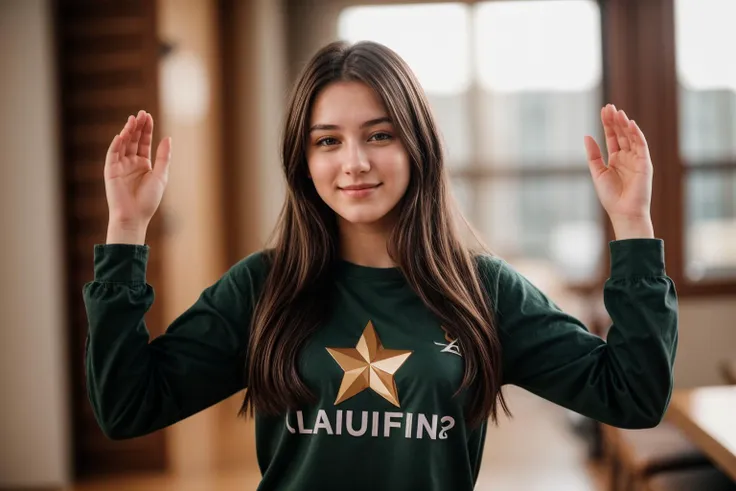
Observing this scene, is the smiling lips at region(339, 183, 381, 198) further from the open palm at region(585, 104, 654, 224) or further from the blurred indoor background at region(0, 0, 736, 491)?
the blurred indoor background at region(0, 0, 736, 491)

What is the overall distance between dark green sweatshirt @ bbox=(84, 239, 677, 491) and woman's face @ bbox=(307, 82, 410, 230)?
15cm

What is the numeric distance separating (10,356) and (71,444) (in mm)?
493

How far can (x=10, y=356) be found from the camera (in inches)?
134

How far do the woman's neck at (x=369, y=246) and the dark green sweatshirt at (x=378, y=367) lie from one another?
0.06 m

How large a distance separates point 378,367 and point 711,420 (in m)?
1.29

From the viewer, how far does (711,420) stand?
2.13m

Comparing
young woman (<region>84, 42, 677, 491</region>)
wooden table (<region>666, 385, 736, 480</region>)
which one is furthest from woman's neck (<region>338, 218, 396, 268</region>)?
wooden table (<region>666, 385, 736, 480</region>)

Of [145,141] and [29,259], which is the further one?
[29,259]

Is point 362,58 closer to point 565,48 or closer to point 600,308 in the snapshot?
point 600,308

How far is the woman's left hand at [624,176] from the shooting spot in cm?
124

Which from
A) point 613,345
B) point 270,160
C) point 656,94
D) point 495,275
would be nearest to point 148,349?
point 495,275

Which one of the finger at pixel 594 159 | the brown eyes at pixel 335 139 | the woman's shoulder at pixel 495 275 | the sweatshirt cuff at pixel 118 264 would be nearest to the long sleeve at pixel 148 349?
the sweatshirt cuff at pixel 118 264

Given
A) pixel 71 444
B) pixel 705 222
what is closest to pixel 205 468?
pixel 71 444

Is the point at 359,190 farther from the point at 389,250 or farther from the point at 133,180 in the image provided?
the point at 133,180
